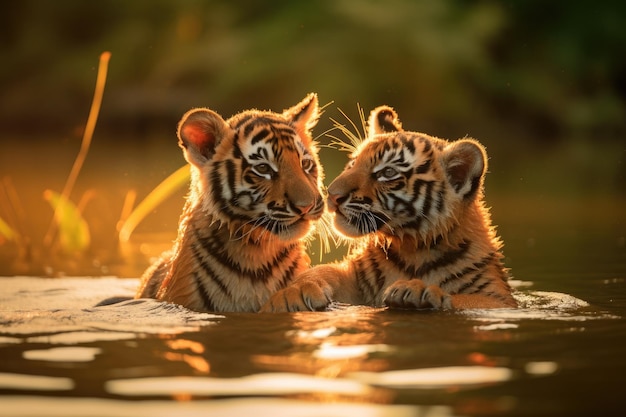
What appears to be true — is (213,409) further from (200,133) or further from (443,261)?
(200,133)

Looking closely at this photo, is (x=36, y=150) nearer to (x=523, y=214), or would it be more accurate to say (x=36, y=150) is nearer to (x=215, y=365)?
(x=523, y=214)

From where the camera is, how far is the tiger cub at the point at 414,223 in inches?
224

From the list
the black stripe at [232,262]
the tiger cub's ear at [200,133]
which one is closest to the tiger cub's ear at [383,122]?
the tiger cub's ear at [200,133]

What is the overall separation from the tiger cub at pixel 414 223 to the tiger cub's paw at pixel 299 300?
0.11 m

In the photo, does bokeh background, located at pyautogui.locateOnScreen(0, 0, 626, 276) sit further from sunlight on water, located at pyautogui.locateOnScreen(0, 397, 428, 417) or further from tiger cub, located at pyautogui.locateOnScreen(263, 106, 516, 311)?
sunlight on water, located at pyautogui.locateOnScreen(0, 397, 428, 417)

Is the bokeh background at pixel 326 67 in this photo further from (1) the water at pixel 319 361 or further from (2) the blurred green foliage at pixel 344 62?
(1) the water at pixel 319 361

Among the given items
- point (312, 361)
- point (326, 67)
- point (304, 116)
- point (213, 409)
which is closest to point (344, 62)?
point (326, 67)

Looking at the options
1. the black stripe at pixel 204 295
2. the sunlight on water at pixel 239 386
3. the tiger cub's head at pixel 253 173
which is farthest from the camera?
the black stripe at pixel 204 295

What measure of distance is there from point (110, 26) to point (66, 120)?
496 cm

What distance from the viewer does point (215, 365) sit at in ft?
13.3

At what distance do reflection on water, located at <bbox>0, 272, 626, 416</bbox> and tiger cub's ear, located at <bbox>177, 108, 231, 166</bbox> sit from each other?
90 centimetres

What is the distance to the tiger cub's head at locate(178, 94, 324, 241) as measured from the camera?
5.50 m

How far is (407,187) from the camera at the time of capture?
584 centimetres

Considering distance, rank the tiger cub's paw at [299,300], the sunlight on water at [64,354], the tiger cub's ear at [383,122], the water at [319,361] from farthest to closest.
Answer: the tiger cub's ear at [383,122] < the tiger cub's paw at [299,300] < the sunlight on water at [64,354] < the water at [319,361]
